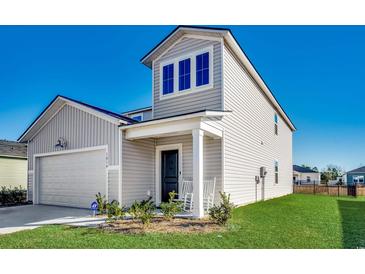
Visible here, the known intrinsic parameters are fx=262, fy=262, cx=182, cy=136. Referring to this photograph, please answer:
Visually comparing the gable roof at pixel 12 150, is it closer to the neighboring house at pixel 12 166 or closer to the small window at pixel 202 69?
the neighboring house at pixel 12 166

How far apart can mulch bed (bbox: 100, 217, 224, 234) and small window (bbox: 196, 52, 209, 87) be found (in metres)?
4.68

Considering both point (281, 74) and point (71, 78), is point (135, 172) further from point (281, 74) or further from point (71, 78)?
point (281, 74)

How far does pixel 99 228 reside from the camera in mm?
Result: 5816

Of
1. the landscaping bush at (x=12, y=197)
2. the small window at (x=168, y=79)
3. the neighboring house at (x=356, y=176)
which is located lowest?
the neighboring house at (x=356, y=176)

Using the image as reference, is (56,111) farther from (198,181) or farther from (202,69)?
(198,181)

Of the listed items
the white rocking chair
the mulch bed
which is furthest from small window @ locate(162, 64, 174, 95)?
the mulch bed

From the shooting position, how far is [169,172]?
31.9ft

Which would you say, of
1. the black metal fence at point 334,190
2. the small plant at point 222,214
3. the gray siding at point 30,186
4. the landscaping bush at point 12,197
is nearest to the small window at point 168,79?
the small plant at point 222,214

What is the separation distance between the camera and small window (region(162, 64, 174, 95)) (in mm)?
9781

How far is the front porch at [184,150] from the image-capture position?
23.0ft

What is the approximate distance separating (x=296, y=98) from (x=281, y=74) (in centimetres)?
326

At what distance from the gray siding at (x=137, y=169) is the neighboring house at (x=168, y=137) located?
0.03 meters

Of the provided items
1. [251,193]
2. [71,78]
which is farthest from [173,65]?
[71,78]
